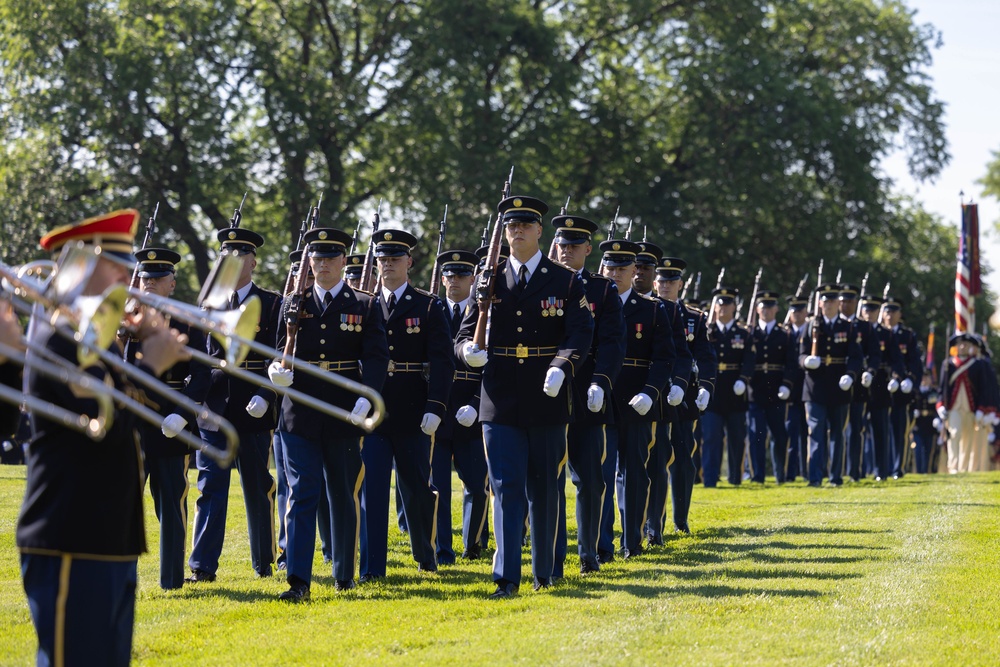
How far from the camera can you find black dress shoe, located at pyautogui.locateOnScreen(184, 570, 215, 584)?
9.51 m

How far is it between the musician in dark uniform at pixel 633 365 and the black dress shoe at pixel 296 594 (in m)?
2.89

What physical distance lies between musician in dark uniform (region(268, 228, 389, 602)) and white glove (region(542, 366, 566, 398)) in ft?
3.69

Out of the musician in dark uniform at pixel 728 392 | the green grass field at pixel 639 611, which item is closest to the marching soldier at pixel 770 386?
the musician in dark uniform at pixel 728 392

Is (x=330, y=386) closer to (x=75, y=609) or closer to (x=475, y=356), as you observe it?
(x=475, y=356)

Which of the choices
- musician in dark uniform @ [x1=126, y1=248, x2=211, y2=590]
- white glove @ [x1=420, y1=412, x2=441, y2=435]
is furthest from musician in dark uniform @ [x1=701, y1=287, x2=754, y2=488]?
musician in dark uniform @ [x1=126, y1=248, x2=211, y2=590]

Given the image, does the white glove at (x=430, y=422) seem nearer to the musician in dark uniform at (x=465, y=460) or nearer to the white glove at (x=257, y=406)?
the white glove at (x=257, y=406)

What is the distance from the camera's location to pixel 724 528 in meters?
12.4

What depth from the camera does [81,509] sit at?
5242 millimetres

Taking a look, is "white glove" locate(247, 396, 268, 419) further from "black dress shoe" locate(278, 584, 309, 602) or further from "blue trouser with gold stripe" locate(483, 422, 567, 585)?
"blue trouser with gold stripe" locate(483, 422, 567, 585)

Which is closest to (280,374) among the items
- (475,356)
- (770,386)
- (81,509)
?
(475,356)

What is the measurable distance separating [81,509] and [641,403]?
5236mm

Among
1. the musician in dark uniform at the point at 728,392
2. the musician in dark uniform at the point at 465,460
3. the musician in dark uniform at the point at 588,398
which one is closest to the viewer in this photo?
the musician in dark uniform at the point at 588,398

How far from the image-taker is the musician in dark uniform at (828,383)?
56.9 ft

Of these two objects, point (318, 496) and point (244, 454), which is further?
point (244, 454)
